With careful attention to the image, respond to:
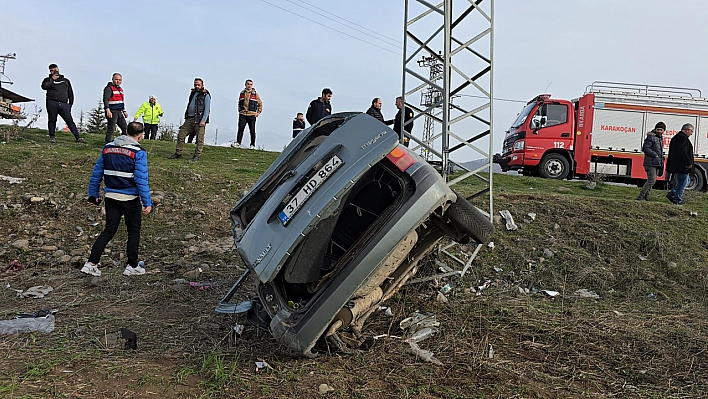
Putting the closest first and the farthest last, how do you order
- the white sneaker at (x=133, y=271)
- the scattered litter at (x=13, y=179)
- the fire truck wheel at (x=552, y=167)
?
the white sneaker at (x=133, y=271), the scattered litter at (x=13, y=179), the fire truck wheel at (x=552, y=167)

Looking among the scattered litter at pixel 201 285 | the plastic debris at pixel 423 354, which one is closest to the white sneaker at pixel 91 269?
the scattered litter at pixel 201 285

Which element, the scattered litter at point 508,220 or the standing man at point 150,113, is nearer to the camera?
the scattered litter at point 508,220

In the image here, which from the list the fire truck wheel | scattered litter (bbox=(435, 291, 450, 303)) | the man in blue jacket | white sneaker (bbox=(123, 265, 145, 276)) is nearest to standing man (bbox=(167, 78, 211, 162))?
the man in blue jacket

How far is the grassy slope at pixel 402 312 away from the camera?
10.2 ft

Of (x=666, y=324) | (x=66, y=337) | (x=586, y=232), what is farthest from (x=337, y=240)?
(x=586, y=232)

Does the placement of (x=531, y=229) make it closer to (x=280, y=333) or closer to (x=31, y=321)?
(x=280, y=333)

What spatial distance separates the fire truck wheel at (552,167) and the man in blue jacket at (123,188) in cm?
1249

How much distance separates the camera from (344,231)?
3.62 metres

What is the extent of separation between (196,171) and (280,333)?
23.1 ft

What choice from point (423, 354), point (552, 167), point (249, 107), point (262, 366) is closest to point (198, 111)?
point (249, 107)

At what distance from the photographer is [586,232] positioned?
7.31m

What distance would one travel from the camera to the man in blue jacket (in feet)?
17.8

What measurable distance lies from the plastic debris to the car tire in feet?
2.78

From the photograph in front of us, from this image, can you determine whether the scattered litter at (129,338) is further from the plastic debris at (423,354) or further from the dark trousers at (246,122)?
Answer: the dark trousers at (246,122)
